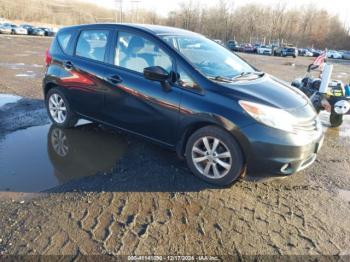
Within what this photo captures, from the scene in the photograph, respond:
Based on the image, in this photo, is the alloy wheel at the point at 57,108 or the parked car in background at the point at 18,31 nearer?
the alloy wheel at the point at 57,108

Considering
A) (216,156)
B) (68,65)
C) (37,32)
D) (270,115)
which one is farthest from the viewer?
(37,32)

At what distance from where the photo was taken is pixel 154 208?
10.7 ft

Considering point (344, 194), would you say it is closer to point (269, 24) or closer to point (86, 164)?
point (86, 164)

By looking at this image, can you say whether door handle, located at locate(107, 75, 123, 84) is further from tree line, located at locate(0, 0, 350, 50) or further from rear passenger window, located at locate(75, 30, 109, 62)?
tree line, located at locate(0, 0, 350, 50)

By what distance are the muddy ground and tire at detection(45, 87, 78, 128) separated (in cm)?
57

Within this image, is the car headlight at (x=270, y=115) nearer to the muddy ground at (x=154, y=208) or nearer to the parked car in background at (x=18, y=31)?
the muddy ground at (x=154, y=208)

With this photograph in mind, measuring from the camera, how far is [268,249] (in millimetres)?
2746

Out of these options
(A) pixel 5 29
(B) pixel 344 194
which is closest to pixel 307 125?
(B) pixel 344 194

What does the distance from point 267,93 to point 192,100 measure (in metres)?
0.92

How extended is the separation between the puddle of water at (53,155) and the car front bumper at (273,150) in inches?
72.6

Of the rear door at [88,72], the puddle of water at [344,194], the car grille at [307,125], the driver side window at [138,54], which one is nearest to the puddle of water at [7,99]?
the rear door at [88,72]

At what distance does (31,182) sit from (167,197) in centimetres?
164

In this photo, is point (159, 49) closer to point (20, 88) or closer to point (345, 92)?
point (345, 92)

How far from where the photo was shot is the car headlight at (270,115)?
336 centimetres
